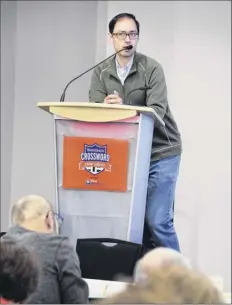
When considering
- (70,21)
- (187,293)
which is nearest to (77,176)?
(187,293)

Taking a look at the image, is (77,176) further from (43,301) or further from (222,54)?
(222,54)

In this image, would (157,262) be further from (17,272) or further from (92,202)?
(92,202)

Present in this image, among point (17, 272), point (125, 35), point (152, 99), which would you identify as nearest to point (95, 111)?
point (152, 99)

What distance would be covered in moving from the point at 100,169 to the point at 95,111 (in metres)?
0.27

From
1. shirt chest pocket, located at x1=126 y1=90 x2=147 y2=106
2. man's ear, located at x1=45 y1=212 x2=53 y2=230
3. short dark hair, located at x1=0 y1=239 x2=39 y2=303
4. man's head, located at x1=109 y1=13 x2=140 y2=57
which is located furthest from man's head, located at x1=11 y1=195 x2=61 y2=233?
man's head, located at x1=109 y1=13 x2=140 y2=57

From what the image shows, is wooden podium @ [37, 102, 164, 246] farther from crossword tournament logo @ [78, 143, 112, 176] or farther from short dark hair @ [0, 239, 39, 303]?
short dark hair @ [0, 239, 39, 303]

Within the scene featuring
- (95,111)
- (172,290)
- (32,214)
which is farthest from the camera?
(95,111)

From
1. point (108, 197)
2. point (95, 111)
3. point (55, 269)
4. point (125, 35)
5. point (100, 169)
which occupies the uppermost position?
point (125, 35)

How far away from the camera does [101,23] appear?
18.1ft

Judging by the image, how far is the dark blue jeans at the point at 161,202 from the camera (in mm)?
3355

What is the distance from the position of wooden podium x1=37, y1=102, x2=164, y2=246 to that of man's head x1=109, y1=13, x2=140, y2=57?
16.8 inches

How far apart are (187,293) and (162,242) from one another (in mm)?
1703

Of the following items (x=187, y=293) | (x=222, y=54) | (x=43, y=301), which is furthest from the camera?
(x=222, y=54)

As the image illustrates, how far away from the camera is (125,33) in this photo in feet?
11.1
